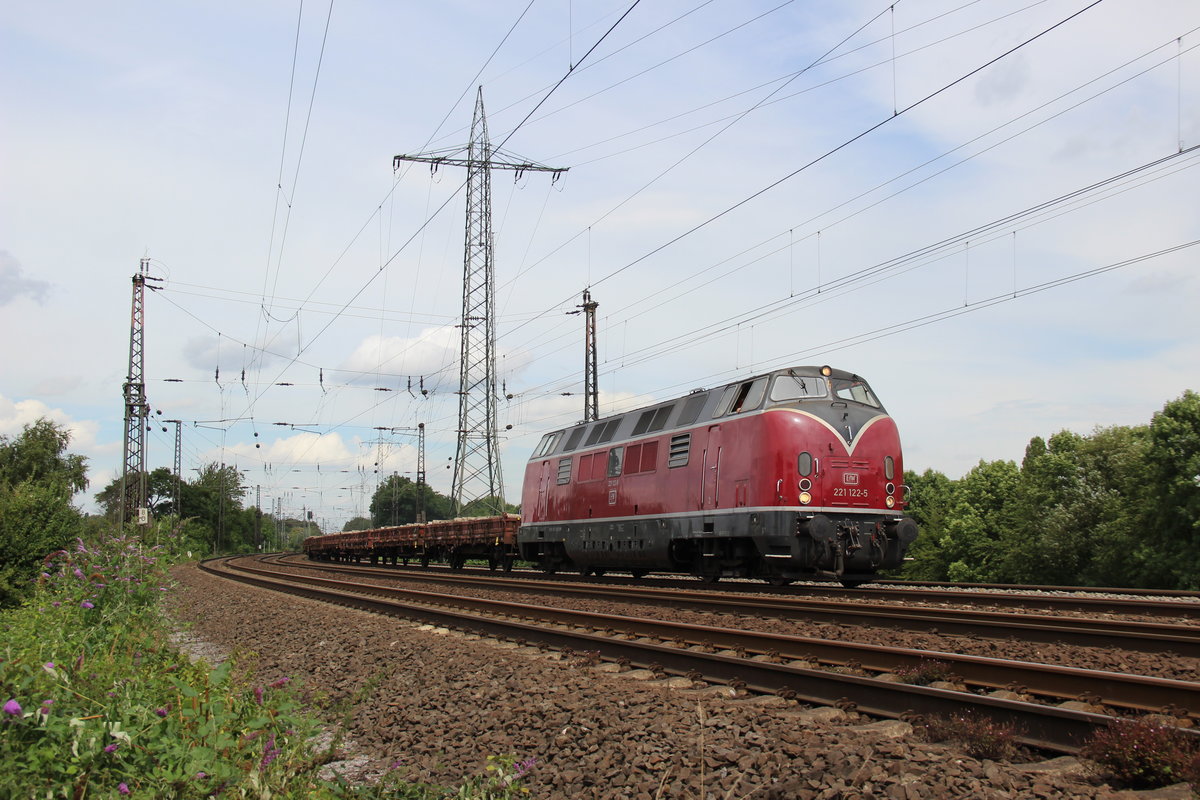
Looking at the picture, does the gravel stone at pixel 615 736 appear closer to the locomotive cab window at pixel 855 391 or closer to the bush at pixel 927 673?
the bush at pixel 927 673

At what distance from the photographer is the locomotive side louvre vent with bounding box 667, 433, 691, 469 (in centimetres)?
1855

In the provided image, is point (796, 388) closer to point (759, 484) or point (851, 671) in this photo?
point (759, 484)

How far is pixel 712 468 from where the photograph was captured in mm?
17500

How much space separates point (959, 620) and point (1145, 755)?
18.8 feet

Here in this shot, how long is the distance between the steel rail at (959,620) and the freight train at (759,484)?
1.29 metres

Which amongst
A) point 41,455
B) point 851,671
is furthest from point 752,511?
point 41,455

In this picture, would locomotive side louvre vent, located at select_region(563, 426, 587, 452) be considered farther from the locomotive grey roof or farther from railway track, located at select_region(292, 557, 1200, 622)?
railway track, located at select_region(292, 557, 1200, 622)

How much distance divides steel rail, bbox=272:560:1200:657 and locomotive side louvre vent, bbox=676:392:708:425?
3872 mm

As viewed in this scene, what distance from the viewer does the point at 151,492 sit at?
107125 mm

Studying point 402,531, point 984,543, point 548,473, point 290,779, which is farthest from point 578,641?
point 402,531

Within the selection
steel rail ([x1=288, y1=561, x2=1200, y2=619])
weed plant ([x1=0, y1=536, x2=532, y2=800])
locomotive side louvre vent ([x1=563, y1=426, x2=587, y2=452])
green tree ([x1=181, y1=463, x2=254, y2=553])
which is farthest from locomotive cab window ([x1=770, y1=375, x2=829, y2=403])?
green tree ([x1=181, y1=463, x2=254, y2=553])

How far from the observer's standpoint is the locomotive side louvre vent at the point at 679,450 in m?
18.5

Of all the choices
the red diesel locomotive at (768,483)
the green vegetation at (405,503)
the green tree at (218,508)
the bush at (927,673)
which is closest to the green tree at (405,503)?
the green vegetation at (405,503)

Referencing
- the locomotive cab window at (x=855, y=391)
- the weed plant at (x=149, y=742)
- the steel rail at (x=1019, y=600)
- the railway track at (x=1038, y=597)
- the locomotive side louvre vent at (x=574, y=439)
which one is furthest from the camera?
the locomotive side louvre vent at (x=574, y=439)
